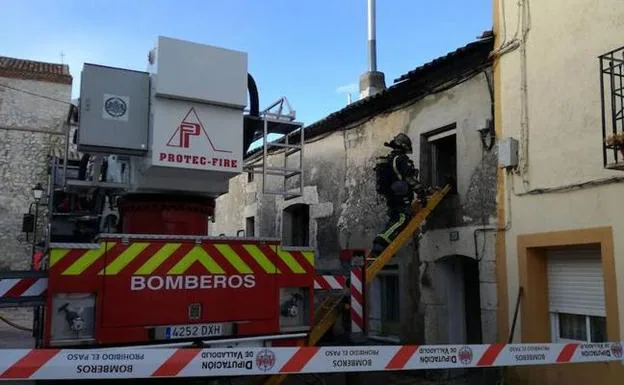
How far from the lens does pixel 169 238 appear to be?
221 inches

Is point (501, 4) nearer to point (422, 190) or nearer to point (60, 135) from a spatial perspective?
point (422, 190)

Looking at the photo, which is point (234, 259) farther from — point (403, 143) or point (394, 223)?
point (403, 143)

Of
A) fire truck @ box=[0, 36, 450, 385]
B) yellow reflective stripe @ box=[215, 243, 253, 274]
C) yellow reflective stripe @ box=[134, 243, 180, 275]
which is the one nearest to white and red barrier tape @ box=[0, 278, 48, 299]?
fire truck @ box=[0, 36, 450, 385]

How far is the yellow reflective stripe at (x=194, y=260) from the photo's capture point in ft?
18.4

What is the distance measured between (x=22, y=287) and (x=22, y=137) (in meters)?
26.6

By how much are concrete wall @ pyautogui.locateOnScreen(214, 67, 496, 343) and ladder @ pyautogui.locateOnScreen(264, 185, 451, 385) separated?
0.43 metres

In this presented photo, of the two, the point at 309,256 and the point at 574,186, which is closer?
the point at 309,256

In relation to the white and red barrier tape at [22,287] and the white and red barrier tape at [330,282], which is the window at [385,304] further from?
the white and red barrier tape at [22,287]

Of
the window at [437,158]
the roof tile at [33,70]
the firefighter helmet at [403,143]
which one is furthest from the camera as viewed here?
the roof tile at [33,70]

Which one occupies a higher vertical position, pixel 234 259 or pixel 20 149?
pixel 20 149

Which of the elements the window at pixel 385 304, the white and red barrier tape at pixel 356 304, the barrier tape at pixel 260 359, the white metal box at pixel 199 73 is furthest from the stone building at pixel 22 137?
the barrier tape at pixel 260 359

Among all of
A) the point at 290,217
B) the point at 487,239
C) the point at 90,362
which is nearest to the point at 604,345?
the point at 487,239

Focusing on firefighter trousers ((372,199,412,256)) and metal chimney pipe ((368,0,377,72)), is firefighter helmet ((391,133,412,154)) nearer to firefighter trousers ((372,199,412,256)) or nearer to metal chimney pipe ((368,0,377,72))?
firefighter trousers ((372,199,412,256))

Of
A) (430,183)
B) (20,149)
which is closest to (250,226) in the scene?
(430,183)
